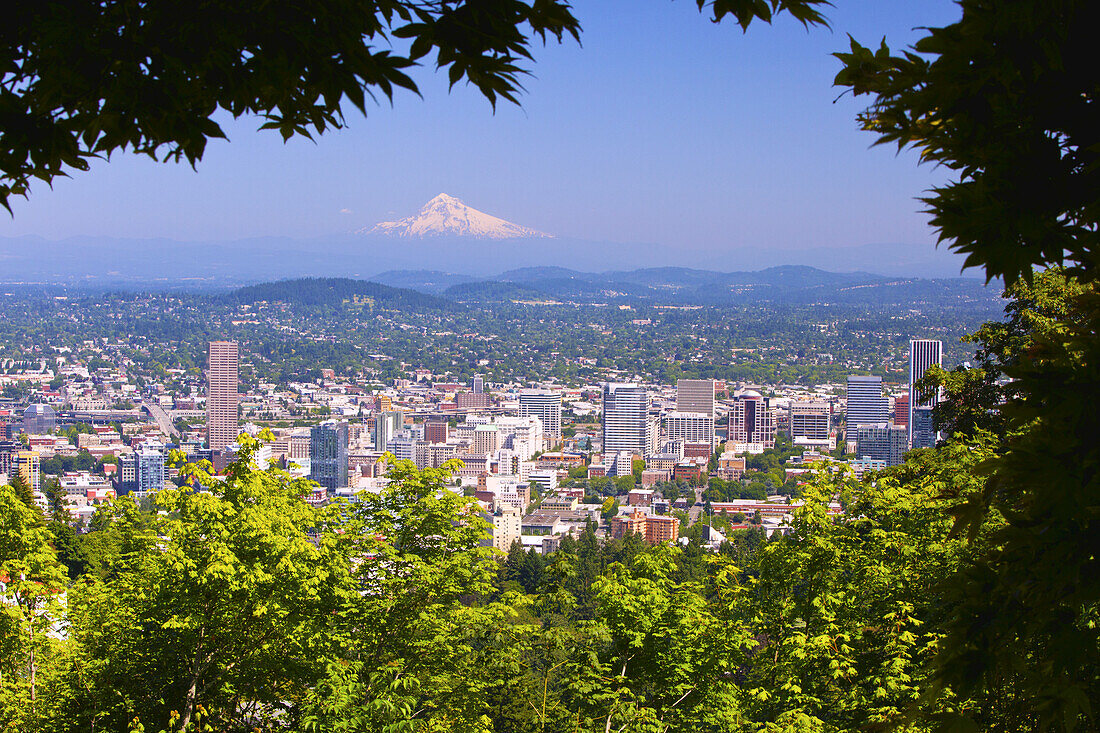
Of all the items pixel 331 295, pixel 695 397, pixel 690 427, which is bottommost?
pixel 690 427

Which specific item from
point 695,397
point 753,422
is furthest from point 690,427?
point 695,397

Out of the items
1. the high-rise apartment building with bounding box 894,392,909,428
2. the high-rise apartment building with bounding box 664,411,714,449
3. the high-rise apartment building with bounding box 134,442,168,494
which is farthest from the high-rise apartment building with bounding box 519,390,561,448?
the high-rise apartment building with bounding box 134,442,168,494

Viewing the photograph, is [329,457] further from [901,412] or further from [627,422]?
[901,412]

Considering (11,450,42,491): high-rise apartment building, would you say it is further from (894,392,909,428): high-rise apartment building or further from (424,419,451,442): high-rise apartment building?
(894,392,909,428): high-rise apartment building

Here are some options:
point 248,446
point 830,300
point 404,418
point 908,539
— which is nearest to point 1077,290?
point 908,539

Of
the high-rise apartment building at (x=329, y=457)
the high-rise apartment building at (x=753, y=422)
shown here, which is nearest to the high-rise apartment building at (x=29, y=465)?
the high-rise apartment building at (x=329, y=457)
